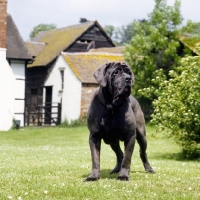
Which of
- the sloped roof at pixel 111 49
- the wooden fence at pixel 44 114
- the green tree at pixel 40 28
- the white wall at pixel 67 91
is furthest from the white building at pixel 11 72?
the green tree at pixel 40 28

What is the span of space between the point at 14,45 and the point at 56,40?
1159cm

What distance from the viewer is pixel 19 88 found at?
1609 inches

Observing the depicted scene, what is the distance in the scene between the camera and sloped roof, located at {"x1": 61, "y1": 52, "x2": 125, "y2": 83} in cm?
4248

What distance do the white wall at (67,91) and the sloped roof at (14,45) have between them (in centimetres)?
446

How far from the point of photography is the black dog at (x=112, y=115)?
932 centimetres

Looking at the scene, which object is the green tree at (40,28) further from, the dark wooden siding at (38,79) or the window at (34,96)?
the window at (34,96)

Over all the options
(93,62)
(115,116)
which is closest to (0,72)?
(93,62)

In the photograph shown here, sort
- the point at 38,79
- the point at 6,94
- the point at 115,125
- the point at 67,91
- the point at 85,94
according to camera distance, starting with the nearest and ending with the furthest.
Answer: the point at 115,125, the point at 6,94, the point at 85,94, the point at 67,91, the point at 38,79

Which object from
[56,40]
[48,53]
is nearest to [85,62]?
[48,53]

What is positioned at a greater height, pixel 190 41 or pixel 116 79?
pixel 190 41

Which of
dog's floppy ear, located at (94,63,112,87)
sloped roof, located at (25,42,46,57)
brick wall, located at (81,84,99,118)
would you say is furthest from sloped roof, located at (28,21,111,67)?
dog's floppy ear, located at (94,63,112,87)

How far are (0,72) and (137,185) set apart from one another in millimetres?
30623

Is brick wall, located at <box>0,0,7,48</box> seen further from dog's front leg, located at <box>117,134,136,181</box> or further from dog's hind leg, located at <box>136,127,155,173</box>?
dog's front leg, located at <box>117,134,136,181</box>

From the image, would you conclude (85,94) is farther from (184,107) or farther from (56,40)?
(184,107)
